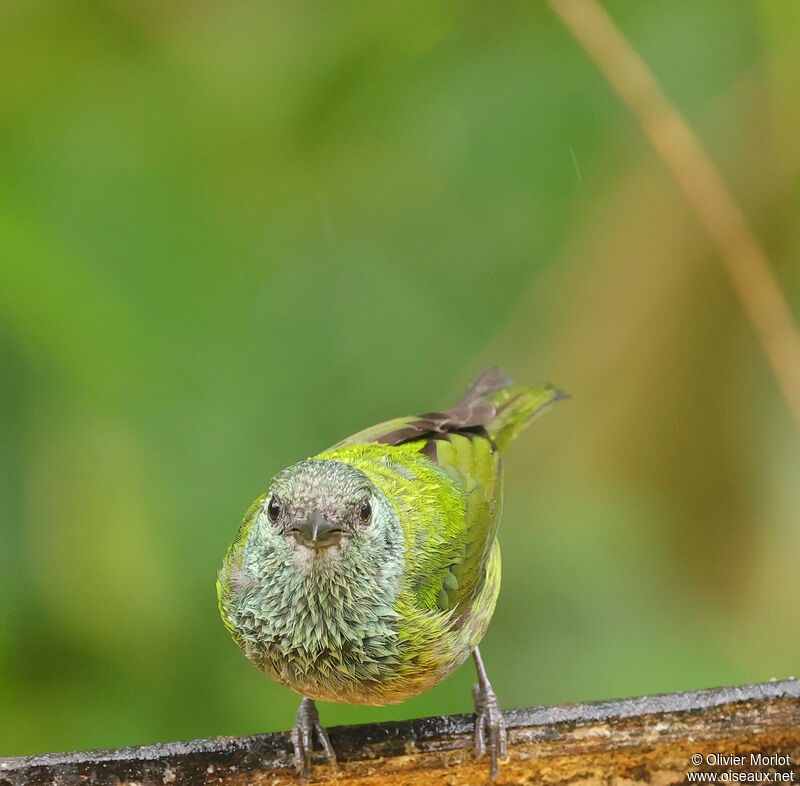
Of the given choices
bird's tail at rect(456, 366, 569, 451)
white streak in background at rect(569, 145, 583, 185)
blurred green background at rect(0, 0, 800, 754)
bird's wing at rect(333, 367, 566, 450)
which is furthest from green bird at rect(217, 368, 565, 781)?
white streak in background at rect(569, 145, 583, 185)

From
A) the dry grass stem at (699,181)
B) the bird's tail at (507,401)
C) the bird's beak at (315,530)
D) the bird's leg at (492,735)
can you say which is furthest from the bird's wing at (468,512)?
the dry grass stem at (699,181)

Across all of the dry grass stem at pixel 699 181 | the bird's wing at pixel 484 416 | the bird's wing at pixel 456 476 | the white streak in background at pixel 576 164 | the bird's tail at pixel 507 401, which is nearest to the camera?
the bird's wing at pixel 456 476

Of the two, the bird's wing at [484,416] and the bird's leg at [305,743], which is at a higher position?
the bird's wing at [484,416]

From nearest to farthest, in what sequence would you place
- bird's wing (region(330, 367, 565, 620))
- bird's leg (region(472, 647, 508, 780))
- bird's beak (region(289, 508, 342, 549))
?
bird's beak (region(289, 508, 342, 549))
bird's leg (region(472, 647, 508, 780))
bird's wing (region(330, 367, 565, 620))

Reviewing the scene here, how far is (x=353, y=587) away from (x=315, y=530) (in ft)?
0.81

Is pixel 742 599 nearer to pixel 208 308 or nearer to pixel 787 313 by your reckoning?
pixel 787 313

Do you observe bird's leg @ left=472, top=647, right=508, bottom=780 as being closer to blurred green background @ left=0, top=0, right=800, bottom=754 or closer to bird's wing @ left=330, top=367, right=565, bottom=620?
bird's wing @ left=330, top=367, right=565, bottom=620

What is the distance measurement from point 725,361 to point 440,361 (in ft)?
4.31

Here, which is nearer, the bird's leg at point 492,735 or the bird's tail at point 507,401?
the bird's leg at point 492,735

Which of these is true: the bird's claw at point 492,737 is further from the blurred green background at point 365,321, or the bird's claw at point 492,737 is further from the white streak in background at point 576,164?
the white streak in background at point 576,164

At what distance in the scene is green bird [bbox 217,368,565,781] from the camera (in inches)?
103

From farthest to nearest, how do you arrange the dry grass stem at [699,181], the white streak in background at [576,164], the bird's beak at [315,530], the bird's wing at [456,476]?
the white streak in background at [576,164]
the dry grass stem at [699,181]
the bird's wing at [456,476]
the bird's beak at [315,530]

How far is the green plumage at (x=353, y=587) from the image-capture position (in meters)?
A: 2.62

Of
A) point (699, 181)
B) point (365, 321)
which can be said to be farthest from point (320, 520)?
point (699, 181)
